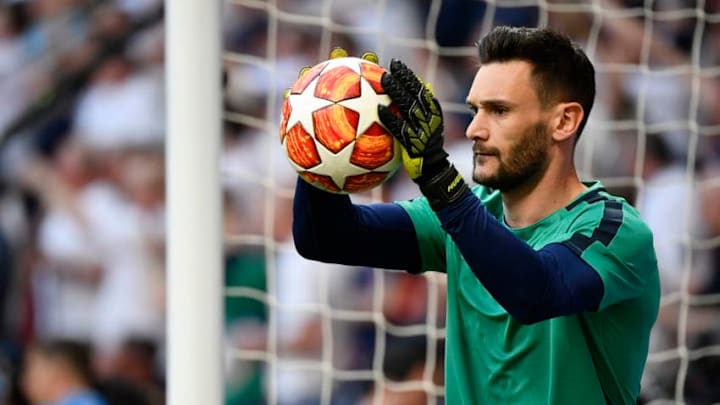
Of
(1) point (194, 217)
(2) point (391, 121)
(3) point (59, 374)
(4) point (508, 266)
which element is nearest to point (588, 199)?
(4) point (508, 266)

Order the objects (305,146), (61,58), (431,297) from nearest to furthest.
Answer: (305,146) < (431,297) < (61,58)

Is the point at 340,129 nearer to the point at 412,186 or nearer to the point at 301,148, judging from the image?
the point at 301,148

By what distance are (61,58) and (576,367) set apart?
344cm

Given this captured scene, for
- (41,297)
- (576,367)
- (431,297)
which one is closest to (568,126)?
(576,367)

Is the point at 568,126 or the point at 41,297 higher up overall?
the point at 568,126

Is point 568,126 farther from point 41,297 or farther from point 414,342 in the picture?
point 41,297

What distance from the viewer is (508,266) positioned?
7.71 feet

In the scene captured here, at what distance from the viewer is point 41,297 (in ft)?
17.0

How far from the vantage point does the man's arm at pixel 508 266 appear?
2.35 metres

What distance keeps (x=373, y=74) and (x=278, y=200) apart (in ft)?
8.72

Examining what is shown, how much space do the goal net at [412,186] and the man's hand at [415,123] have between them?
2.55m

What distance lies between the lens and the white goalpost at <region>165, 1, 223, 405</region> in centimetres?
284

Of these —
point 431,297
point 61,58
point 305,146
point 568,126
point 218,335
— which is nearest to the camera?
point 305,146

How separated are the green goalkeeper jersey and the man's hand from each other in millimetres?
360
